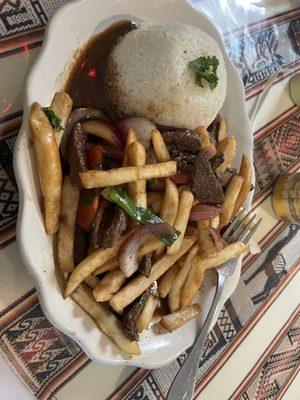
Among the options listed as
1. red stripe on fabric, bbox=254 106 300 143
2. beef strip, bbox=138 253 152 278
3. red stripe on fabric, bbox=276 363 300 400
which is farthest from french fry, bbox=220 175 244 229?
red stripe on fabric, bbox=276 363 300 400

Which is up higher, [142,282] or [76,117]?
[76,117]

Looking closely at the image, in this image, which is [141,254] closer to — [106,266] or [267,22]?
[106,266]

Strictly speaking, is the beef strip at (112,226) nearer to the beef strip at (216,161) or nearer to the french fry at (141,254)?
the french fry at (141,254)

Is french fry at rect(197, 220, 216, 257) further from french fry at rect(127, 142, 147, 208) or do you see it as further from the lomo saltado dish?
french fry at rect(127, 142, 147, 208)

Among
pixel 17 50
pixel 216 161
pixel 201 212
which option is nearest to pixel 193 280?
pixel 201 212

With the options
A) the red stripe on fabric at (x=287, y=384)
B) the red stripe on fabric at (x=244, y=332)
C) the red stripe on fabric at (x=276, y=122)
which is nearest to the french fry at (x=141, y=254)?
the red stripe on fabric at (x=244, y=332)
